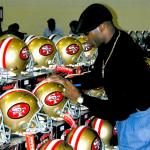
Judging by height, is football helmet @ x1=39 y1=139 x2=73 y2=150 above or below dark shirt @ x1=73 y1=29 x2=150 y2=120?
below

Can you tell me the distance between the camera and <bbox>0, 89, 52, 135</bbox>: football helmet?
2486 mm

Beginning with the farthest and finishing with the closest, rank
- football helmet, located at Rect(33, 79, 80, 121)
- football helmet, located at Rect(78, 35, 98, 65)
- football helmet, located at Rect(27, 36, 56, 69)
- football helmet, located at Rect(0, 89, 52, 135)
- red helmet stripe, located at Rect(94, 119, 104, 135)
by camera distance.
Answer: football helmet, located at Rect(78, 35, 98, 65) → red helmet stripe, located at Rect(94, 119, 104, 135) → football helmet, located at Rect(27, 36, 56, 69) → football helmet, located at Rect(33, 79, 80, 121) → football helmet, located at Rect(0, 89, 52, 135)

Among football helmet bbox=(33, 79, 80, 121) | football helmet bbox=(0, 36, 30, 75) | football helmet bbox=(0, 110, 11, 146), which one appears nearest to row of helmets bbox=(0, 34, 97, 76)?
football helmet bbox=(0, 36, 30, 75)

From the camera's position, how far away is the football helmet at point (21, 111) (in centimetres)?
249

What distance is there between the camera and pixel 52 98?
2.82 metres

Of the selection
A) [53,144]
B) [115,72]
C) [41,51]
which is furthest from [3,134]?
[41,51]

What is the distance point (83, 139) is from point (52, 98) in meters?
0.38

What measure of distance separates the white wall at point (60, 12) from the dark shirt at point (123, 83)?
7.05 meters

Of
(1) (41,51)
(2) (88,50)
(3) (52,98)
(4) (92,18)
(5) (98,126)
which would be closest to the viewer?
(4) (92,18)

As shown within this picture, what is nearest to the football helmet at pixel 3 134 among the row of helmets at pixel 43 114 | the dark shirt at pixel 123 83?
the row of helmets at pixel 43 114

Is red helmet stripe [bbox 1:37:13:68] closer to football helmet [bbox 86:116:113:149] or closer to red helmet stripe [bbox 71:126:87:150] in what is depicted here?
red helmet stripe [bbox 71:126:87:150]

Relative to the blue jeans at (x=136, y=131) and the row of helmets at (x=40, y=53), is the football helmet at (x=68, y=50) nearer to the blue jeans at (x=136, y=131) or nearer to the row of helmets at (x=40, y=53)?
the row of helmets at (x=40, y=53)

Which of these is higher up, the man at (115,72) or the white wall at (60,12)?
the white wall at (60,12)

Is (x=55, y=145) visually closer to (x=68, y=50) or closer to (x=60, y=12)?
(x=68, y=50)
